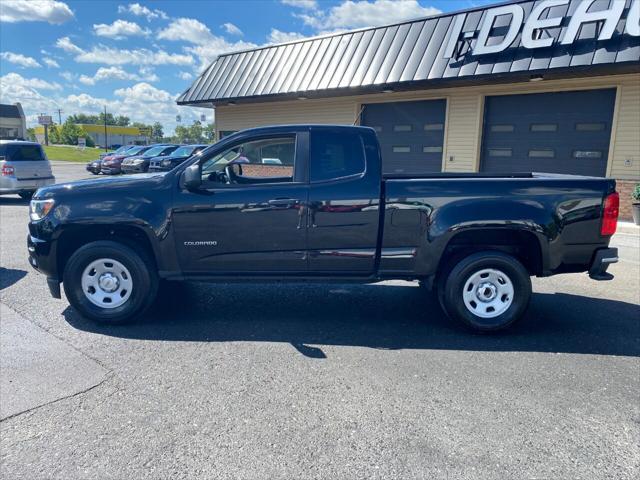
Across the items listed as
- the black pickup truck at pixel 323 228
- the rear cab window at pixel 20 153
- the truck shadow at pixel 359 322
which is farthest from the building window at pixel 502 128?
the rear cab window at pixel 20 153

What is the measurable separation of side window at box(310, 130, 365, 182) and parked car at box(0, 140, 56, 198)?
1268cm

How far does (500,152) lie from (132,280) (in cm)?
1146

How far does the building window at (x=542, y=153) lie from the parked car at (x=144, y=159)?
1622cm

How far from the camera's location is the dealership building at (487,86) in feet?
34.7

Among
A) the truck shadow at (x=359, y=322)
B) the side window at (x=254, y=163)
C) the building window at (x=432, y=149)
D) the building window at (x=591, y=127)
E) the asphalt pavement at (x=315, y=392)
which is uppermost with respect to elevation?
the building window at (x=591, y=127)

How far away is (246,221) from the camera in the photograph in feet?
14.7

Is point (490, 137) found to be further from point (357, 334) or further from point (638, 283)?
point (357, 334)

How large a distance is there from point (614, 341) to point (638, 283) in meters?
2.67

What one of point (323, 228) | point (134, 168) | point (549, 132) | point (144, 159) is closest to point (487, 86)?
point (549, 132)

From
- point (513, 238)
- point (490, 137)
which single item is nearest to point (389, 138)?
point (490, 137)

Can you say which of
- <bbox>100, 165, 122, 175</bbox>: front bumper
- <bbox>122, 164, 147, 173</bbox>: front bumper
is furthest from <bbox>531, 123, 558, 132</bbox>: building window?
<bbox>100, 165, 122, 175</bbox>: front bumper

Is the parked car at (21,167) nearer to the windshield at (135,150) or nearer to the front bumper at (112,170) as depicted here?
the front bumper at (112,170)

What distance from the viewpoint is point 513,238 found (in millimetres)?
4637

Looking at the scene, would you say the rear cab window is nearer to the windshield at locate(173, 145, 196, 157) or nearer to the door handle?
the windshield at locate(173, 145, 196, 157)
